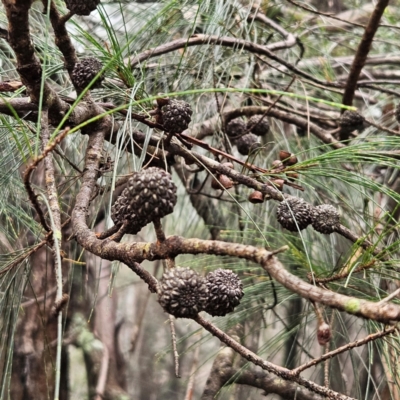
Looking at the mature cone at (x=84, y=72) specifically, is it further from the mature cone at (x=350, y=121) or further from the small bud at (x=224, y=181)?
the mature cone at (x=350, y=121)

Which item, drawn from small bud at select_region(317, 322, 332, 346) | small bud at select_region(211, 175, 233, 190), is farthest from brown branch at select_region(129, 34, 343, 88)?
small bud at select_region(317, 322, 332, 346)

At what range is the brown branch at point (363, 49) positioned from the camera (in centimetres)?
80

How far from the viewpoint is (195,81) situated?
0.98 metres

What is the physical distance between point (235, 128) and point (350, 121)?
0.20 metres

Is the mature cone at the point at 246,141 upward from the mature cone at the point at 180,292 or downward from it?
upward

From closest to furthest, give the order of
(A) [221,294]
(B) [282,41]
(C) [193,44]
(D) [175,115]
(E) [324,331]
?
(E) [324,331]
(A) [221,294]
(D) [175,115]
(C) [193,44]
(B) [282,41]

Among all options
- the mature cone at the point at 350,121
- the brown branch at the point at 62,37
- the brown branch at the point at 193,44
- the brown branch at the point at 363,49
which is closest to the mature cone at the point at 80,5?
the brown branch at the point at 62,37

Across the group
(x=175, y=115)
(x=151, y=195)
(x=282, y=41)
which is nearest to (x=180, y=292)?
(x=151, y=195)

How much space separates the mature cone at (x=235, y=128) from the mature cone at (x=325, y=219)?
1.17 ft

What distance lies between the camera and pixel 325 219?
2.07 ft

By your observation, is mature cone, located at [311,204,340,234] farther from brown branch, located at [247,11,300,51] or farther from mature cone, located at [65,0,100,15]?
brown branch, located at [247,11,300,51]

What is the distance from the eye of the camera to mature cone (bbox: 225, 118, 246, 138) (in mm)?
966

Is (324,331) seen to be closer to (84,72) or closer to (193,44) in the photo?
(84,72)

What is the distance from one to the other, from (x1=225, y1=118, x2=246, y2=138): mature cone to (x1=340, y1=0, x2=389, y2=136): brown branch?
184mm
